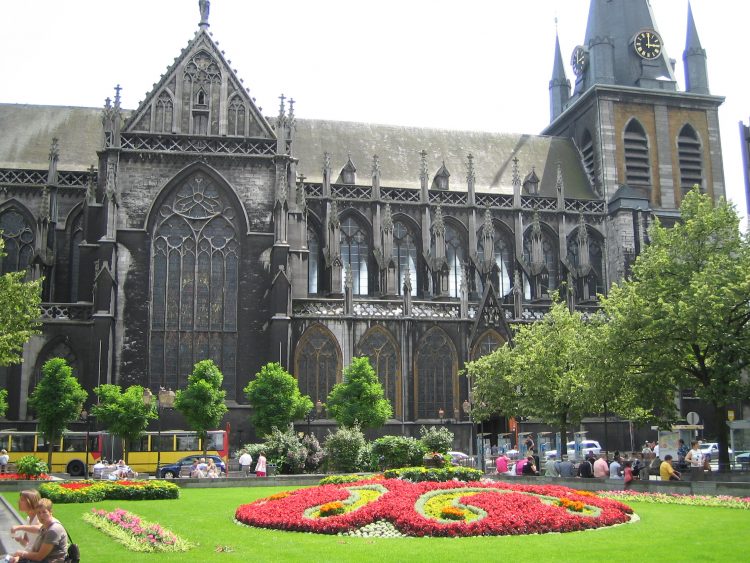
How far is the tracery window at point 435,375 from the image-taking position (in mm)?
52688

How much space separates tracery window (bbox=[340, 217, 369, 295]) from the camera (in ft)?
198

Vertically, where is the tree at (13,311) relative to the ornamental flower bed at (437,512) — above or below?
above

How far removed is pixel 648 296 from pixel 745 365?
4.33m

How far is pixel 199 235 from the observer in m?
51.8

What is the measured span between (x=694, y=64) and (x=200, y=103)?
41.1 metres

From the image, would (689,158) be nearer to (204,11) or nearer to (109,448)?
(204,11)

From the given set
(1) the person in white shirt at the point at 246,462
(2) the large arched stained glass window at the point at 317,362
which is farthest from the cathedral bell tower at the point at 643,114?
(1) the person in white shirt at the point at 246,462

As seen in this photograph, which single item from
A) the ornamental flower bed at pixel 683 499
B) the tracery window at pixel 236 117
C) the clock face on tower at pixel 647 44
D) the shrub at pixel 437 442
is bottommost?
the ornamental flower bed at pixel 683 499

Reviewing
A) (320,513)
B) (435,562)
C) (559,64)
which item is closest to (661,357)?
(320,513)

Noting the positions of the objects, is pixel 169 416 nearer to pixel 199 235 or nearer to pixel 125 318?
pixel 125 318

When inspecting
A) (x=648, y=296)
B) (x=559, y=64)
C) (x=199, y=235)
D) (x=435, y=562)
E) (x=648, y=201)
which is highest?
(x=559, y=64)

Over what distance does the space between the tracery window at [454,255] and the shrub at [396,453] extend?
86.9ft

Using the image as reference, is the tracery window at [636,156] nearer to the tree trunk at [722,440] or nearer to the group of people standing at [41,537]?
the tree trunk at [722,440]

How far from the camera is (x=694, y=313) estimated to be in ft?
102
